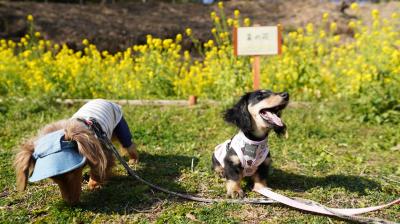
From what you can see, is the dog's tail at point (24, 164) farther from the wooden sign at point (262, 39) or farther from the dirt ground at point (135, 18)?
the dirt ground at point (135, 18)

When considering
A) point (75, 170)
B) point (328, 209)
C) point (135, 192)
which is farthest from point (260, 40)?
point (75, 170)

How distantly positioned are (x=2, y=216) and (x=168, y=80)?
14.0 ft

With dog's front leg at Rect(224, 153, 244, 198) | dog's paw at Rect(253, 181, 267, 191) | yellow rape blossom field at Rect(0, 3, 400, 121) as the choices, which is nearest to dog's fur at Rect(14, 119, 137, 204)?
dog's front leg at Rect(224, 153, 244, 198)

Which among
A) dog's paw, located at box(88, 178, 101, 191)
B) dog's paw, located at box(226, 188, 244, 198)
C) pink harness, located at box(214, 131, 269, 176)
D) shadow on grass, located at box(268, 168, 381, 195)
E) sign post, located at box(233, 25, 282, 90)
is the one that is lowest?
shadow on grass, located at box(268, 168, 381, 195)

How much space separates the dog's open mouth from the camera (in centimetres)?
292

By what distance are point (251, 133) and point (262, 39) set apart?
260cm

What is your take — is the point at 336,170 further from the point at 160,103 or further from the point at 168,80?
the point at 168,80

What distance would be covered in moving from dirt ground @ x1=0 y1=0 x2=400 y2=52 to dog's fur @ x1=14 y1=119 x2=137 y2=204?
7.74 metres

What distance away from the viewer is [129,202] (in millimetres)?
3000

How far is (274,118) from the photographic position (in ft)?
9.70

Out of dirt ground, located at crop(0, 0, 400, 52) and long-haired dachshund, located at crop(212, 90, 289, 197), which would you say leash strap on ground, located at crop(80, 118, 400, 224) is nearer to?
long-haired dachshund, located at crop(212, 90, 289, 197)

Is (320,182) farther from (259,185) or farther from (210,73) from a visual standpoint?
(210,73)

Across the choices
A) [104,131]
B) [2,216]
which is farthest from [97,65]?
[2,216]

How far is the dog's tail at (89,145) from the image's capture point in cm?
264
